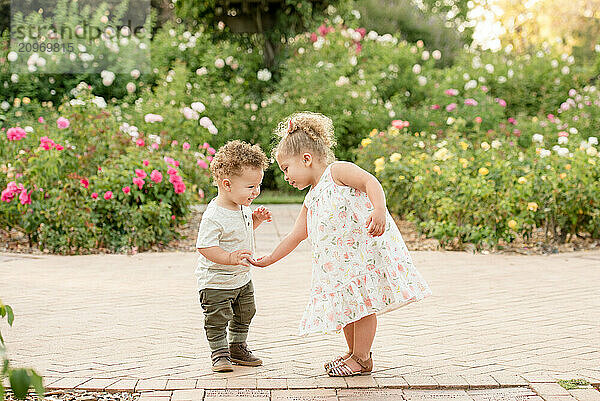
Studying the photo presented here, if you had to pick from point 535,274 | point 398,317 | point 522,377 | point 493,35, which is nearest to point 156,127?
point 535,274

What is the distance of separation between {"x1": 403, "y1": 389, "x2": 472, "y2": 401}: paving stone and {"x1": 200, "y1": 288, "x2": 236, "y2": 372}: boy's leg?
0.78m

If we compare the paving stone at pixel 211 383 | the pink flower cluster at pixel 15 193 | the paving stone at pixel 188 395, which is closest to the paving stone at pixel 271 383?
the paving stone at pixel 211 383

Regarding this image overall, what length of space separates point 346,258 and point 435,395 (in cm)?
66

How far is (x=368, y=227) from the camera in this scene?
3.25m

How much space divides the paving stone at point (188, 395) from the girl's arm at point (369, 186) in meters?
0.90

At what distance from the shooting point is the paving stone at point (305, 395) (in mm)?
3061

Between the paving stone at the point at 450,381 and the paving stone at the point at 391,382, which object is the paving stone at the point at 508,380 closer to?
the paving stone at the point at 450,381

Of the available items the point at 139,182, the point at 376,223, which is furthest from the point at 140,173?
the point at 376,223

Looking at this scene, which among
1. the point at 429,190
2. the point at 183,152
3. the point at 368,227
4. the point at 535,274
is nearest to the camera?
the point at 368,227

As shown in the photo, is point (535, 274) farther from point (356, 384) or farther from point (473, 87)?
point (473, 87)

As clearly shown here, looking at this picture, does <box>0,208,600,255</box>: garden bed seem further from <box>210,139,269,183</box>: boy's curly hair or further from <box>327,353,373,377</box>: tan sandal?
<box>327,353,373,377</box>: tan sandal

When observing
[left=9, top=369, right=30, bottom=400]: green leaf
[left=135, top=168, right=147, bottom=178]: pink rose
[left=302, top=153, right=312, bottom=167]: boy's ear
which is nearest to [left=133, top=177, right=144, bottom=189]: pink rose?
[left=135, top=168, right=147, bottom=178]: pink rose

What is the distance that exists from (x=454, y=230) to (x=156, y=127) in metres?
4.11

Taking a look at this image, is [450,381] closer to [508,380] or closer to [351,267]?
[508,380]
